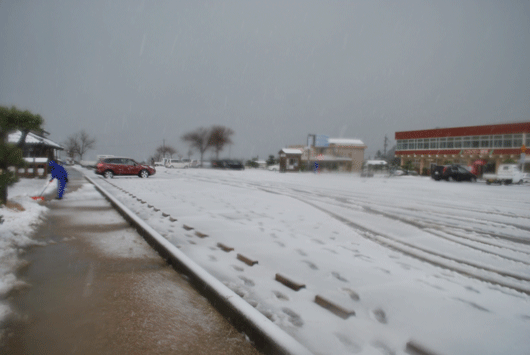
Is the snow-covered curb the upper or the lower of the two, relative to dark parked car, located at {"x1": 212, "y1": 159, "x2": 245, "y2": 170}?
lower

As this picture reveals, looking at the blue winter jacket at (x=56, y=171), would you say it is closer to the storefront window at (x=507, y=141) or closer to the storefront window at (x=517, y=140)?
the storefront window at (x=517, y=140)

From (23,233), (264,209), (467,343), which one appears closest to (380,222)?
(264,209)

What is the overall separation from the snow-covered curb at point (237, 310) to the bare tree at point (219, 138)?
71.1 meters

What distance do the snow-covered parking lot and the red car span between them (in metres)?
17.4

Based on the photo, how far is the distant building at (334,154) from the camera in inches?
2093

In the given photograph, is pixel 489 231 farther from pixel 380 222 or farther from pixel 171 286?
pixel 171 286

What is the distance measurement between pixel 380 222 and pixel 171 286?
5.07 m

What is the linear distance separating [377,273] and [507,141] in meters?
54.9

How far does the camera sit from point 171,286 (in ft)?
12.0

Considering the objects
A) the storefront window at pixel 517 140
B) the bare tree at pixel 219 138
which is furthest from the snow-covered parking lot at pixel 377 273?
the bare tree at pixel 219 138

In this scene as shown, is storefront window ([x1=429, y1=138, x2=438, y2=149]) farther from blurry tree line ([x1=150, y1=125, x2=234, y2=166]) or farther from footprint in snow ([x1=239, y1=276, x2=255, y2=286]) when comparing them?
footprint in snow ([x1=239, y1=276, x2=255, y2=286])

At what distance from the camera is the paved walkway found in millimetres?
2508

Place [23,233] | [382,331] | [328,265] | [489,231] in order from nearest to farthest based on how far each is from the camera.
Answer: [382,331], [328,265], [23,233], [489,231]

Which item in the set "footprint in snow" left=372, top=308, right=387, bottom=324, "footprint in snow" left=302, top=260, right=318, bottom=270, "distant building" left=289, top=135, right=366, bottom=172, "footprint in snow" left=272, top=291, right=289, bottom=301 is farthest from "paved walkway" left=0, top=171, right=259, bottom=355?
"distant building" left=289, top=135, right=366, bottom=172
